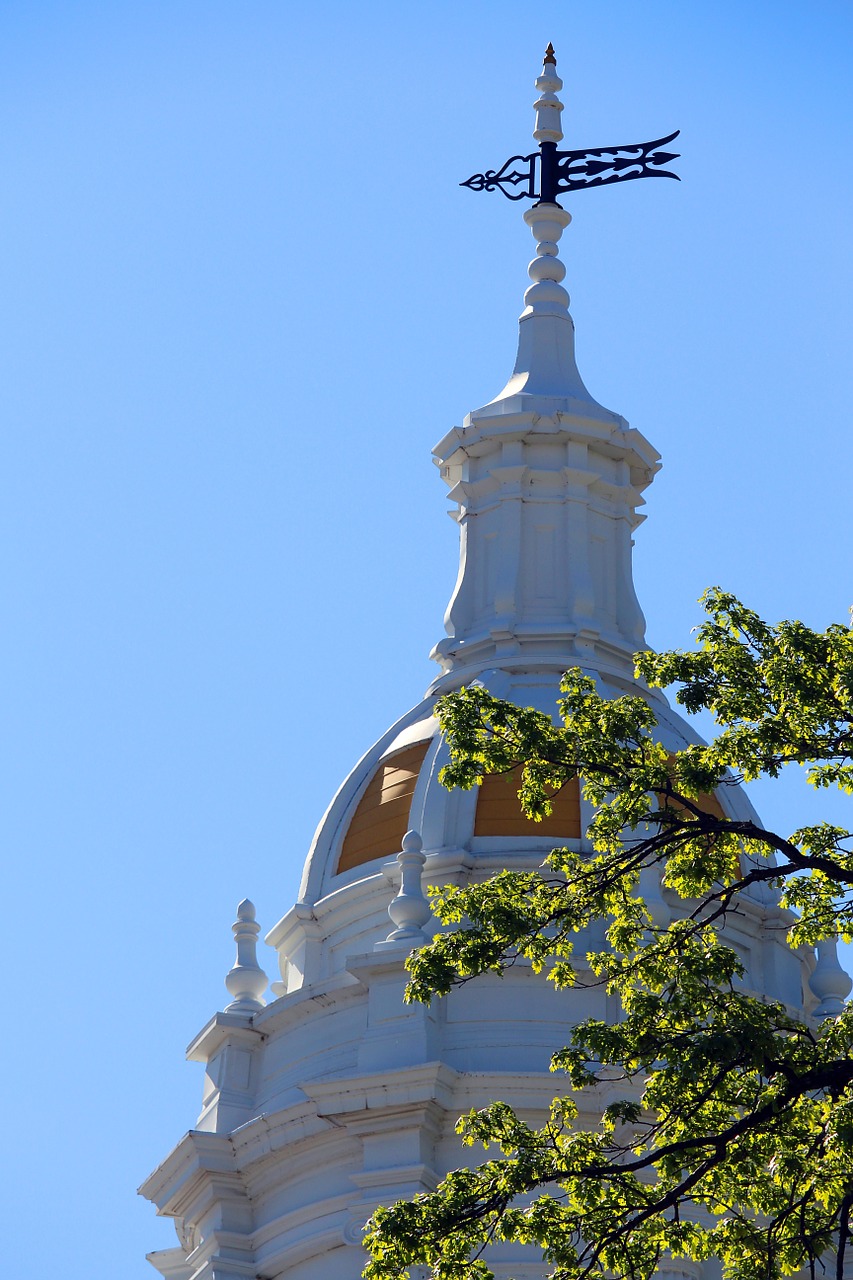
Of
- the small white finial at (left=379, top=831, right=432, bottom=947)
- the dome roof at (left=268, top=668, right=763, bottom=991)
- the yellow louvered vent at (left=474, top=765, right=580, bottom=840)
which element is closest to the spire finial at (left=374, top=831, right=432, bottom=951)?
the small white finial at (left=379, top=831, right=432, bottom=947)

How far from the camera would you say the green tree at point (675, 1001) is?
15250 mm

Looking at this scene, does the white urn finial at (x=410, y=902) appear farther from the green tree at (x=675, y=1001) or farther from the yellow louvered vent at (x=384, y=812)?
the green tree at (x=675, y=1001)

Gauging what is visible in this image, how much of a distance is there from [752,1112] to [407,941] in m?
12.5

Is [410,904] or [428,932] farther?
[428,932]

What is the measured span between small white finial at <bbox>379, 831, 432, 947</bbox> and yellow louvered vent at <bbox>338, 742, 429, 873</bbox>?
1638 mm

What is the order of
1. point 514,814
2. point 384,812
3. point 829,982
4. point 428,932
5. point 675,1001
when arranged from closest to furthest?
point 675,1001 → point 428,932 → point 514,814 → point 829,982 → point 384,812

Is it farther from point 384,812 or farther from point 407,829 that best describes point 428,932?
point 384,812

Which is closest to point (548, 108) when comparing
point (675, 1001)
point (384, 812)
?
point (384, 812)

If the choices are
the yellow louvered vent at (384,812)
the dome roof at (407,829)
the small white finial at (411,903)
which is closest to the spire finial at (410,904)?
the small white finial at (411,903)

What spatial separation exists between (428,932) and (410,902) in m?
0.62

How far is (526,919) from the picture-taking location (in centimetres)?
1628

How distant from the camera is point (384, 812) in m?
30.4

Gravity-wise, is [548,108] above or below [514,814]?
above

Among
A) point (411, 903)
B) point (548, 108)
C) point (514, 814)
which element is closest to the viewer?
point (411, 903)
